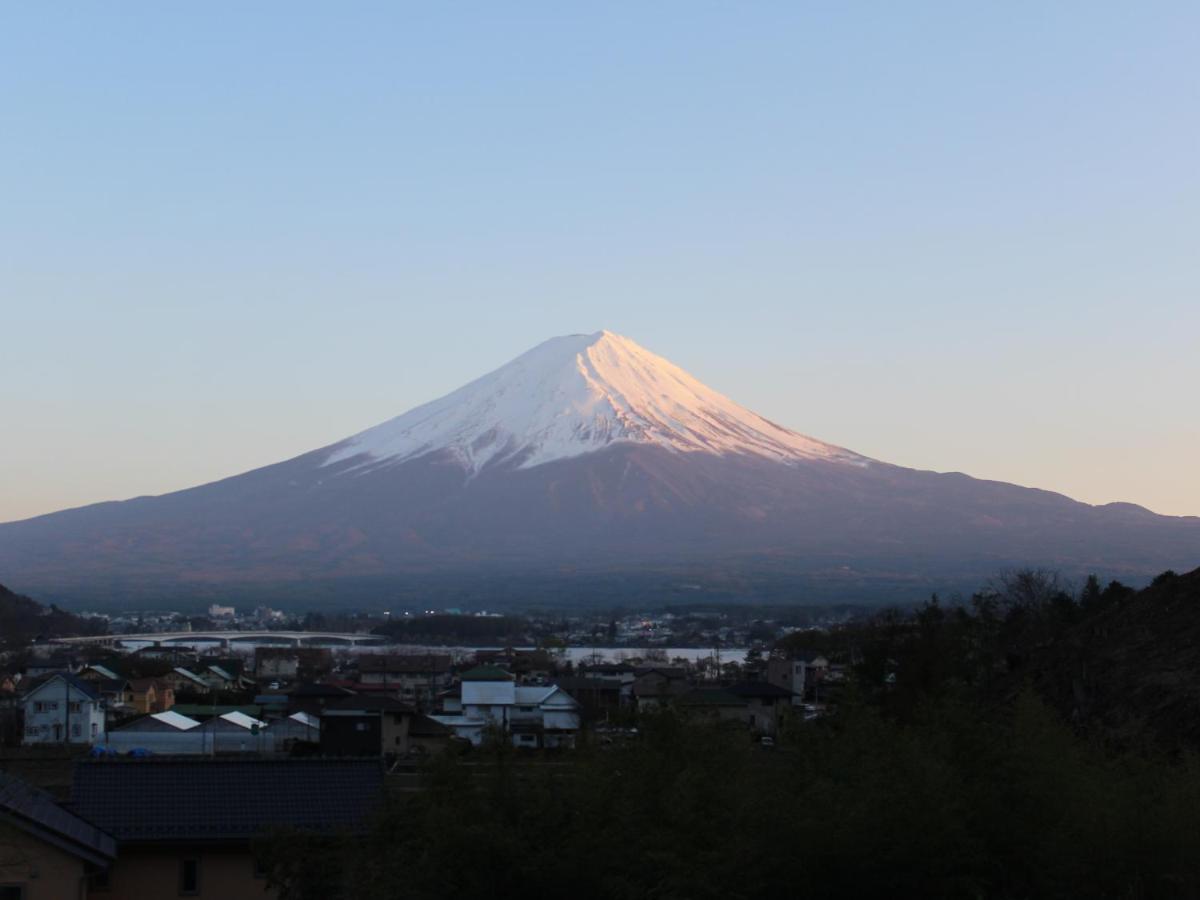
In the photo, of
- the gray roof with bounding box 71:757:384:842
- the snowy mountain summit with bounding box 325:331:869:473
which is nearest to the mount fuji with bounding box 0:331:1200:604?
the snowy mountain summit with bounding box 325:331:869:473

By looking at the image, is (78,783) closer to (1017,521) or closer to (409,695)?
(409,695)

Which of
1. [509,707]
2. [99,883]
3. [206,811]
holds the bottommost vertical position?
[509,707]

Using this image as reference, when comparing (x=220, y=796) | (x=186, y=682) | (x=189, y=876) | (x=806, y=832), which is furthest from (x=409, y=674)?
(x=806, y=832)

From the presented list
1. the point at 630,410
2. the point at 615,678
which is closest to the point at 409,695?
the point at 615,678

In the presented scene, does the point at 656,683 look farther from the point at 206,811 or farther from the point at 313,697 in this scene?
the point at 206,811

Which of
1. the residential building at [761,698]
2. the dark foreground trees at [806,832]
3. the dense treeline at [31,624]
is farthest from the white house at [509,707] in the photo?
the dense treeline at [31,624]

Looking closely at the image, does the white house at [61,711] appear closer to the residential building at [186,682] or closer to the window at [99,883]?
the residential building at [186,682]
